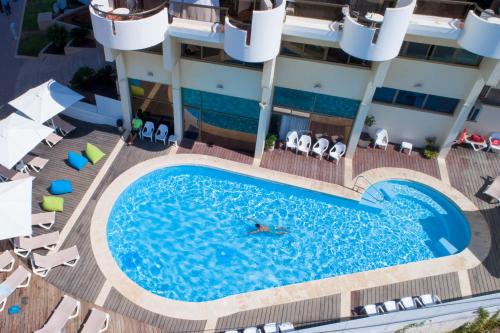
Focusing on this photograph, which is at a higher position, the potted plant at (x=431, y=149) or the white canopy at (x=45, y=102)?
the white canopy at (x=45, y=102)

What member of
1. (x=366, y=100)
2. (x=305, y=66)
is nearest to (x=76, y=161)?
(x=305, y=66)

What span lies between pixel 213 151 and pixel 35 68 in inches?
564

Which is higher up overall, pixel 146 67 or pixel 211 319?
pixel 146 67

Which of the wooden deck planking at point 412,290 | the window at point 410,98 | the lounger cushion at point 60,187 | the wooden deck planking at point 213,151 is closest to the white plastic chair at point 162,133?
the wooden deck planking at point 213,151

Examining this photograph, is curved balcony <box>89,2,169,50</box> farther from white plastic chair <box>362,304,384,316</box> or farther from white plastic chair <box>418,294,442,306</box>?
white plastic chair <box>418,294,442,306</box>

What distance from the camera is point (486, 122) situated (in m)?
22.1

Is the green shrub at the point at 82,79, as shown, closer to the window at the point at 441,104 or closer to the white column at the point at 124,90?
the white column at the point at 124,90

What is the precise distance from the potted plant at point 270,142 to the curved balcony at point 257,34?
5894mm

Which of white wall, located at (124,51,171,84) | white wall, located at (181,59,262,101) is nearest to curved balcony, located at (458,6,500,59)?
white wall, located at (181,59,262,101)

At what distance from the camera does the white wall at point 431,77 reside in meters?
19.1

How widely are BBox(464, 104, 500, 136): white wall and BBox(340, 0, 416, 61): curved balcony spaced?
A: 843 centimetres

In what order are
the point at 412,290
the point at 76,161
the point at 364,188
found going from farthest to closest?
the point at 364,188 < the point at 76,161 < the point at 412,290

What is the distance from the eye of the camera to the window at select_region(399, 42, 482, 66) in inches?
735

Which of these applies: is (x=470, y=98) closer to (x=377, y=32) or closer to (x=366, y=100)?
(x=366, y=100)
